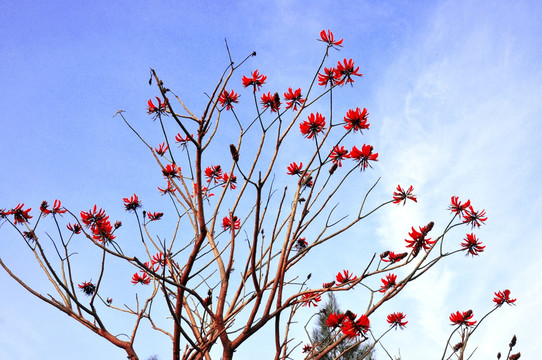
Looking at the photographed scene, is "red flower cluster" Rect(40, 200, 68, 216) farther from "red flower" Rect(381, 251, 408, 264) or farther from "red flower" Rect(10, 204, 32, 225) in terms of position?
"red flower" Rect(381, 251, 408, 264)

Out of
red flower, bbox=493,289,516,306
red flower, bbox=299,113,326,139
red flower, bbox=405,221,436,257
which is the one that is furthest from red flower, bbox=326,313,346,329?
red flower, bbox=493,289,516,306

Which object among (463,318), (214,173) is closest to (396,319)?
(463,318)

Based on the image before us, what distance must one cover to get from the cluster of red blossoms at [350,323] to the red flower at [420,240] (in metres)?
0.36

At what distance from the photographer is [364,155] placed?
6.96 ft

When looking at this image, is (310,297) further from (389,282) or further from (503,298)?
(503,298)

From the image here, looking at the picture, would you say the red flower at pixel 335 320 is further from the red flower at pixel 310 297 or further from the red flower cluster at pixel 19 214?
the red flower cluster at pixel 19 214

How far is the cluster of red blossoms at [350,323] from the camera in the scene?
1673 mm

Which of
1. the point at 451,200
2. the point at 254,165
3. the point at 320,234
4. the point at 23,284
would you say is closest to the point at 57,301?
the point at 23,284

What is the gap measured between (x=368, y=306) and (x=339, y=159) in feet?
2.58

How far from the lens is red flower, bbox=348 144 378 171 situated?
83.0 inches

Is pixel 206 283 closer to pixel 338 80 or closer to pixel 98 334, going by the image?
pixel 98 334

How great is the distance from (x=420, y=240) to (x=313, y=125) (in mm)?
789

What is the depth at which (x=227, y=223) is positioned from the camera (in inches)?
112

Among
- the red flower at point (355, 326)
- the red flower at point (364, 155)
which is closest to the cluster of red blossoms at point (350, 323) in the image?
the red flower at point (355, 326)
